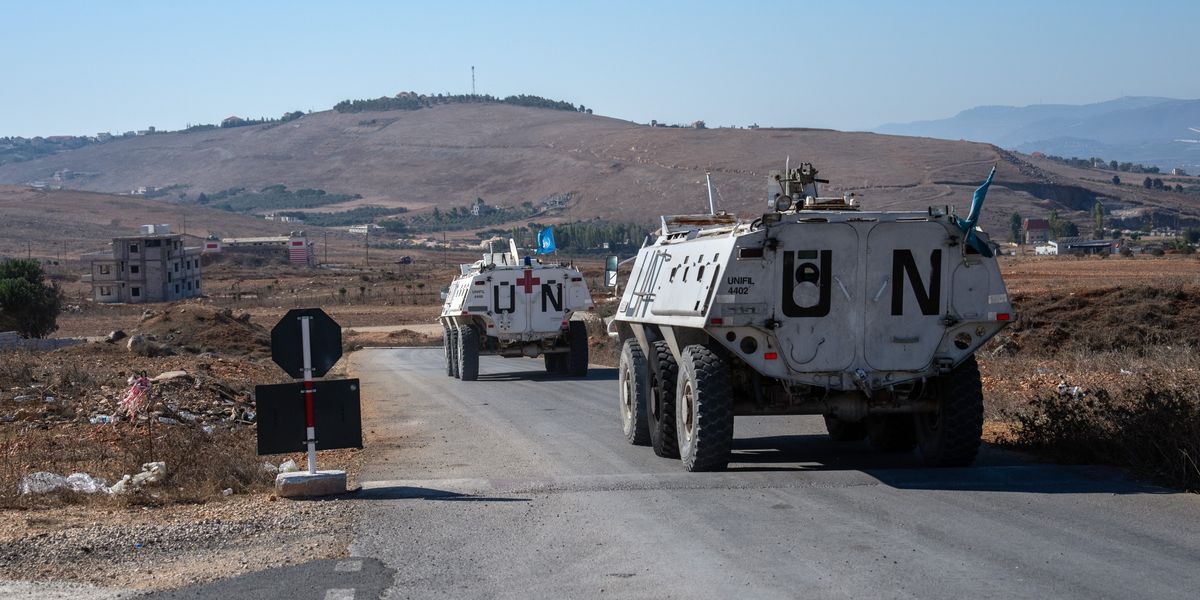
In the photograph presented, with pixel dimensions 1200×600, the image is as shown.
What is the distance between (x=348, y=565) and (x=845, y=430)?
7385 mm

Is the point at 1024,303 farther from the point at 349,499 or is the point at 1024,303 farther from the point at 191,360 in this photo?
the point at 349,499

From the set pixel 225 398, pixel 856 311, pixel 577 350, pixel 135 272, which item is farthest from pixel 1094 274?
pixel 135 272

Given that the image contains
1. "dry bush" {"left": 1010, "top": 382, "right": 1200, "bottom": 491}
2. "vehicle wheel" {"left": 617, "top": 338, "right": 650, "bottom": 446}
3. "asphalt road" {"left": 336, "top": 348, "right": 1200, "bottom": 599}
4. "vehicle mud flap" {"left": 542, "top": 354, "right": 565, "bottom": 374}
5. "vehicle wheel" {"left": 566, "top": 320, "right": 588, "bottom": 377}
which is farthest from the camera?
"vehicle mud flap" {"left": 542, "top": 354, "right": 565, "bottom": 374}

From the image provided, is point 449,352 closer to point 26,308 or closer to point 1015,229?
point 26,308

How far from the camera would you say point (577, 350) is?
29219mm

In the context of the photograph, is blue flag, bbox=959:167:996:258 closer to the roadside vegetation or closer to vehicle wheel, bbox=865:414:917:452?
the roadside vegetation

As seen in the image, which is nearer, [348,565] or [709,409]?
Result: [348,565]

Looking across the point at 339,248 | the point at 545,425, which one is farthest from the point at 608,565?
the point at 339,248

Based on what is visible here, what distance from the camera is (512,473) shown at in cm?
1248

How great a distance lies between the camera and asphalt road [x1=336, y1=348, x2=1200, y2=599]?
7648 mm

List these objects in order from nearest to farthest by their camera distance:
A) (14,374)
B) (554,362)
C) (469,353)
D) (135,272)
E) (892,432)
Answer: (892,432)
(14,374)
(469,353)
(554,362)
(135,272)

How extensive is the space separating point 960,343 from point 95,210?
20023 cm

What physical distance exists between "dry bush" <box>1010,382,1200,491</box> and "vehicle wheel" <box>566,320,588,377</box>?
1643 centimetres

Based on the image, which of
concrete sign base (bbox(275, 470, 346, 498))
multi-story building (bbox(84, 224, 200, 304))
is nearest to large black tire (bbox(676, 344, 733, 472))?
concrete sign base (bbox(275, 470, 346, 498))
